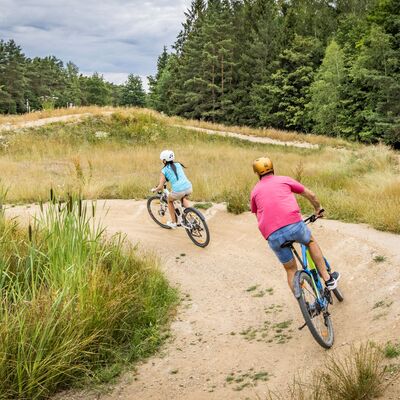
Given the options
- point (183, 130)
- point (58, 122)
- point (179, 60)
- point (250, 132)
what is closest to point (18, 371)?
point (58, 122)

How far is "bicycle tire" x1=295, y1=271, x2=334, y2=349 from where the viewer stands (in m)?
4.58

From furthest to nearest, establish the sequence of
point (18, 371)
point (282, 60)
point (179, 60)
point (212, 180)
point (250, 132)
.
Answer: point (179, 60) → point (282, 60) → point (250, 132) → point (212, 180) → point (18, 371)

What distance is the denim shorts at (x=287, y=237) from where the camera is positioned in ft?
16.3

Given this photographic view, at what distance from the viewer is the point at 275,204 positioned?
16.4 feet

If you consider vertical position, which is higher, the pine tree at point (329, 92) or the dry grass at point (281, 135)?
the pine tree at point (329, 92)

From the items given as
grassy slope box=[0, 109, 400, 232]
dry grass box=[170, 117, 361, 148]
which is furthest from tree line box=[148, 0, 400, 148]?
grassy slope box=[0, 109, 400, 232]

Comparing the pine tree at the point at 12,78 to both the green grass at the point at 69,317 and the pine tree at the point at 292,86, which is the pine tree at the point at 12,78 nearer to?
→ the pine tree at the point at 292,86

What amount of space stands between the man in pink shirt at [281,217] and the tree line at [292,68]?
96.4 ft

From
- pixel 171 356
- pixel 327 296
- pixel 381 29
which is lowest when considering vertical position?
pixel 171 356

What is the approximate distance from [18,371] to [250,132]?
32.8 meters

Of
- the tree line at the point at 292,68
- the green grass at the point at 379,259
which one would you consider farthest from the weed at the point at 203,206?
the tree line at the point at 292,68

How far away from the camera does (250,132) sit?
35438 mm

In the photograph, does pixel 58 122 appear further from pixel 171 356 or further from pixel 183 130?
pixel 171 356

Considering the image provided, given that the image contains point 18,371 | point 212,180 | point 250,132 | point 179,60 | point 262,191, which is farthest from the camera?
point 179,60
